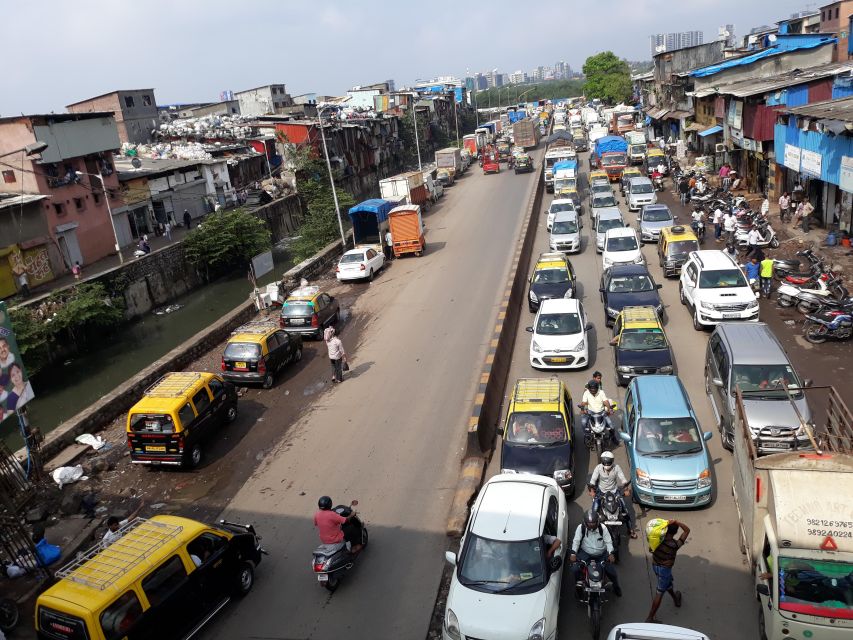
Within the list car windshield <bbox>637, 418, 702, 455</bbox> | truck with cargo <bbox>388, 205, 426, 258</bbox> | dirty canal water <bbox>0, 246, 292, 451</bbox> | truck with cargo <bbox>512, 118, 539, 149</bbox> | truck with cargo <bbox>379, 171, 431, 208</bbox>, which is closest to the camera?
car windshield <bbox>637, 418, 702, 455</bbox>

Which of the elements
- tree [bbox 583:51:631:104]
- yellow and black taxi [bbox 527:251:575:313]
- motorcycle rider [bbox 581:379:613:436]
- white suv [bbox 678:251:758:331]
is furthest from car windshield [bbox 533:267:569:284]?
tree [bbox 583:51:631:104]

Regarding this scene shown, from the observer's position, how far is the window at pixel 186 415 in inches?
527

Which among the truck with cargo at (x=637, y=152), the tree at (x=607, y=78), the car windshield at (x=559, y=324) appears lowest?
the car windshield at (x=559, y=324)

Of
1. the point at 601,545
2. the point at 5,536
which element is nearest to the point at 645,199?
the point at 601,545

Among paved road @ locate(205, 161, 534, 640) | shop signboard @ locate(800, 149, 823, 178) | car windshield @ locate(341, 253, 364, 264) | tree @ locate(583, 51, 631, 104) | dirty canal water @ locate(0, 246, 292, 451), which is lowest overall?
dirty canal water @ locate(0, 246, 292, 451)

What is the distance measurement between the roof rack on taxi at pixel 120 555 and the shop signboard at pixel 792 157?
26.1 m

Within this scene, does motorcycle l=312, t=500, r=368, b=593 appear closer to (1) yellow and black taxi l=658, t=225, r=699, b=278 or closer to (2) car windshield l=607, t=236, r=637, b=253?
(1) yellow and black taxi l=658, t=225, r=699, b=278

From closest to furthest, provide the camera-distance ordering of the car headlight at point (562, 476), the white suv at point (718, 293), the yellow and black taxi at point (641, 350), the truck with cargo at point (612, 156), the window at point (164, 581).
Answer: the window at point (164, 581)
the car headlight at point (562, 476)
the yellow and black taxi at point (641, 350)
the white suv at point (718, 293)
the truck with cargo at point (612, 156)

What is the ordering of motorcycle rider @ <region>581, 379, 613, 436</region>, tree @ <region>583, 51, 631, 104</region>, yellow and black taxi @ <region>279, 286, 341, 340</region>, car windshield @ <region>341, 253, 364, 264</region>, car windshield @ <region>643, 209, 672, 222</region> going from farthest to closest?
tree @ <region>583, 51, 631, 104</region>
car windshield @ <region>643, 209, 672, 222</region>
car windshield @ <region>341, 253, 364, 264</region>
yellow and black taxi @ <region>279, 286, 341, 340</region>
motorcycle rider @ <region>581, 379, 613, 436</region>

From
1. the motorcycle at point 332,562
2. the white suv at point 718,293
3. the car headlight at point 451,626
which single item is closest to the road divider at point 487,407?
the motorcycle at point 332,562

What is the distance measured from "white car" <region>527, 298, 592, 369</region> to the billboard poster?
37.0ft

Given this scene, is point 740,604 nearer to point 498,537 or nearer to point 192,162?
point 498,537

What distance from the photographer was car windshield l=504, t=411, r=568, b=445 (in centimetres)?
1153

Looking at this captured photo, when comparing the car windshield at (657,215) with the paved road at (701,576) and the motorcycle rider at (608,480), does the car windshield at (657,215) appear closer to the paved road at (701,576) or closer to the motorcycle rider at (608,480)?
the paved road at (701,576)
